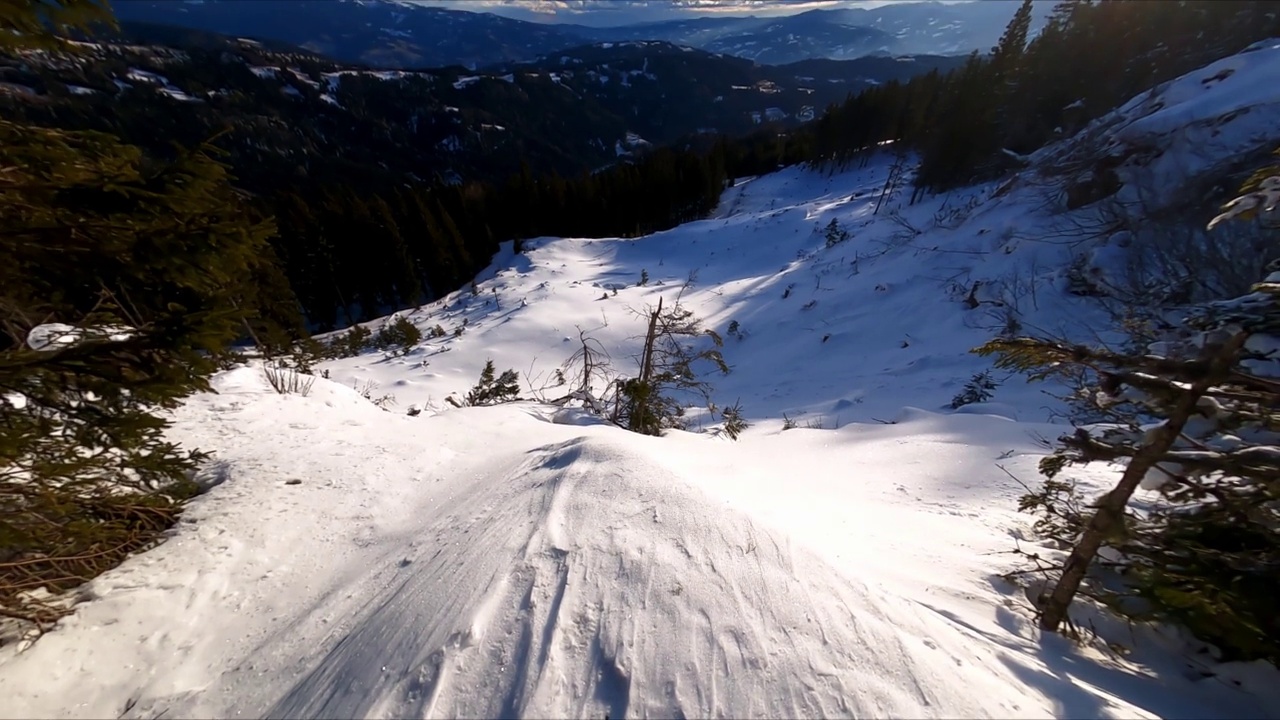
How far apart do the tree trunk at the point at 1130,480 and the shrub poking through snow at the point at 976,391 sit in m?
4.91

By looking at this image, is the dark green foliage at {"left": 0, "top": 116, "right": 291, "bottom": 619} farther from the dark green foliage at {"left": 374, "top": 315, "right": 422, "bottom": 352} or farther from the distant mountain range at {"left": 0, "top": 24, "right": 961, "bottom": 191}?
the distant mountain range at {"left": 0, "top": 24, "right": 961, "bottom": 191}

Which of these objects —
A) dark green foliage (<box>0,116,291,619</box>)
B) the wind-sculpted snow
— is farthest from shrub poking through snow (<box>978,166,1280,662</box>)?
dark green foliage (<box>0,116,291,619</box>)

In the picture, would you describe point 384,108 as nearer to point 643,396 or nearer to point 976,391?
point 643,396

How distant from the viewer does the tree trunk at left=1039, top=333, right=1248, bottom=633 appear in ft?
6.00

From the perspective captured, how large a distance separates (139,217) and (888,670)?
402 centimetres

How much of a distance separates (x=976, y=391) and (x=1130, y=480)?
548 cm

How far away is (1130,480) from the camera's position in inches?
81.5

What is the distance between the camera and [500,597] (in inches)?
89.5

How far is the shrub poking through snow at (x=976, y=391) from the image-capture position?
22.2 feet

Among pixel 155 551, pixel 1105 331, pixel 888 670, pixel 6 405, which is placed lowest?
pixel 155 551

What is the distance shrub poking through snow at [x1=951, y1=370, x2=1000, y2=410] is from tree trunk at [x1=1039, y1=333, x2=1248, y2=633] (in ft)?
16.1

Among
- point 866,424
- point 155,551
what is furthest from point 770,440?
point 155,551

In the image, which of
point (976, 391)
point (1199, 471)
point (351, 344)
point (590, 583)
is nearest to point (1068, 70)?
point (976, 391)

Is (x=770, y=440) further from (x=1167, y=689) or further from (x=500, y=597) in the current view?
(x=500, y=597)
